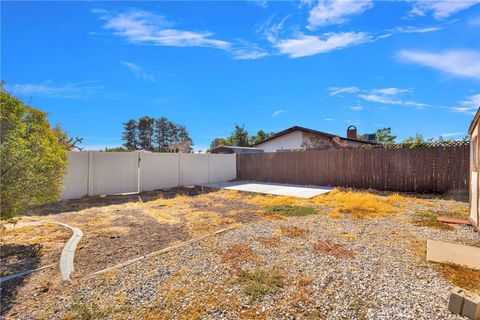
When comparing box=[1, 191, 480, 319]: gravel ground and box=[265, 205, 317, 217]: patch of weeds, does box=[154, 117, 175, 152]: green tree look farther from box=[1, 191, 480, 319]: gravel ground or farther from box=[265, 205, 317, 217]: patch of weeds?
box=[1, 191, 480, 319]: gravel ground

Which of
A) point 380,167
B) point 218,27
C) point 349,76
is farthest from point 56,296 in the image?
point 349,76

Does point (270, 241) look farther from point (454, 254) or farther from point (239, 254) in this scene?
point (454, 254)

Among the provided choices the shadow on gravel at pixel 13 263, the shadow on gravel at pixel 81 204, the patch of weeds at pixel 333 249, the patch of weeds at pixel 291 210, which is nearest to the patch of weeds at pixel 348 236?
the patch of weeds at pixel 333 249

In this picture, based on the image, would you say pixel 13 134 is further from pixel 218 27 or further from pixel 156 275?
pixel 218 27

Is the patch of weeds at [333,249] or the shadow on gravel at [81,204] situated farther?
the shadow on gravel at [81,204]

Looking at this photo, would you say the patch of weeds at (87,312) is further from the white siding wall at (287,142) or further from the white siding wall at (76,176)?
the white siding wall at (287,142)

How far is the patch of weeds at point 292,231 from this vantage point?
404 cm

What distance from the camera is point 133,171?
994cm

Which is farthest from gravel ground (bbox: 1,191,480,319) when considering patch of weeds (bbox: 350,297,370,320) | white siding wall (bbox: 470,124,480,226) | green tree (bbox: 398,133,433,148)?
green tree (bbox: 398,133,433,148)

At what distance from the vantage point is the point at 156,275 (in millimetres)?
2672

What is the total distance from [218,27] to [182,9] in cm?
138

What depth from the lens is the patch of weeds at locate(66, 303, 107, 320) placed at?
195 centimetres

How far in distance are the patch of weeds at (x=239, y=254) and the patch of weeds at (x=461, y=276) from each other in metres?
2.03

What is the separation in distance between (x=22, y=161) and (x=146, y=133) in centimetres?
3346
